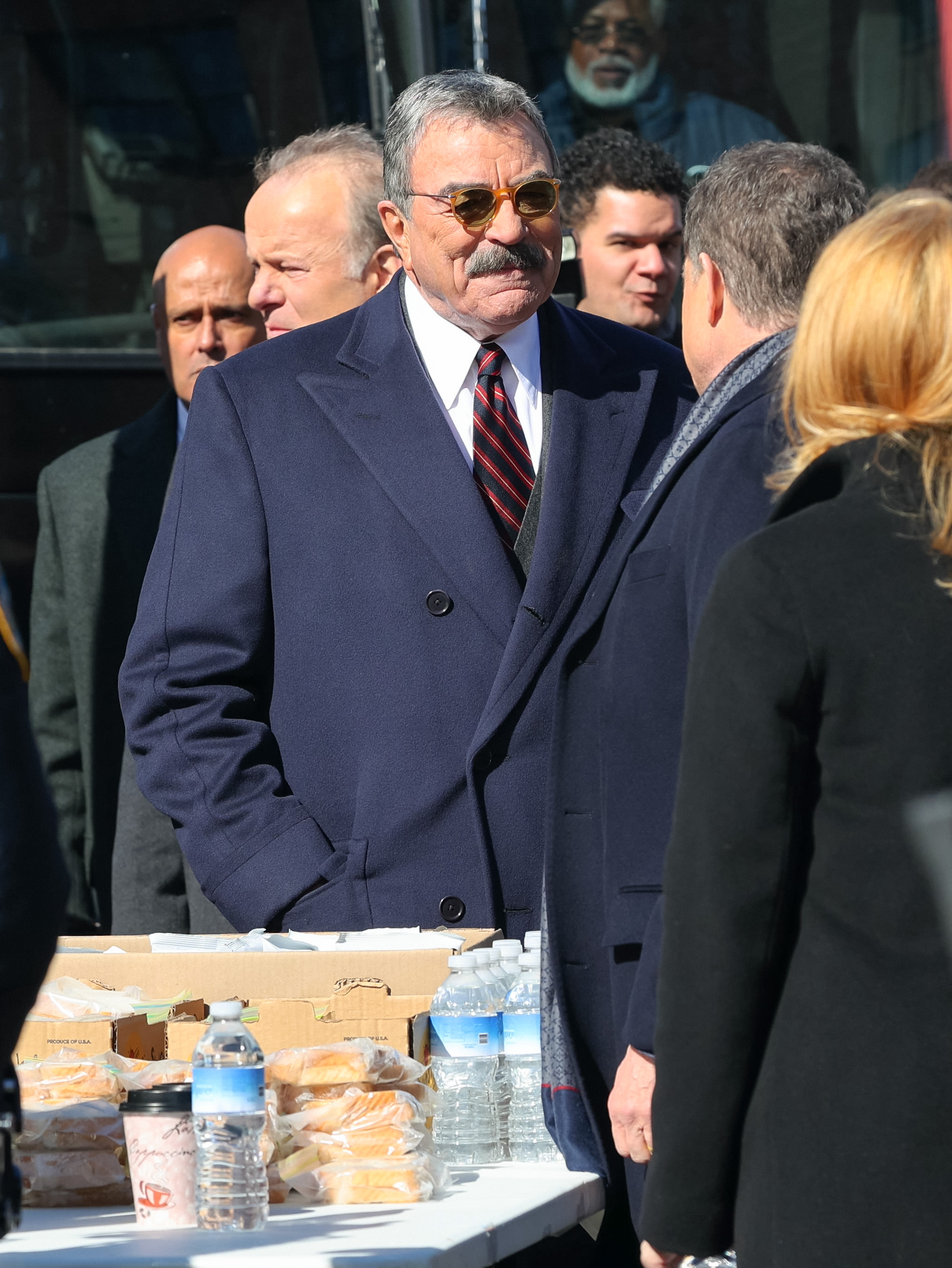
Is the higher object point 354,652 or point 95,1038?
point 354,652

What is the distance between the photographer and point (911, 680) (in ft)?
5.35

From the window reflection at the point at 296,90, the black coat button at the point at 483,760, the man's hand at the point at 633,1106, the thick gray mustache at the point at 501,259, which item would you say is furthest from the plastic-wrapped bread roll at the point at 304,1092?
the window reflection at the point at 296,90

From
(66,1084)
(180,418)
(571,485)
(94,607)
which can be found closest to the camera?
(66,1084)

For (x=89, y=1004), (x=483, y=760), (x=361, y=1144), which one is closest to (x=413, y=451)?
(x=483, y=760)

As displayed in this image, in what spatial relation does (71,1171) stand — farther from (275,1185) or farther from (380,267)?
(380,267)

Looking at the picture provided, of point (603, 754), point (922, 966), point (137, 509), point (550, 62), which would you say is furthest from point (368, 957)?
point (550, 62)

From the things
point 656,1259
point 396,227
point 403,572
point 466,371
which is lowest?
point 656,1259

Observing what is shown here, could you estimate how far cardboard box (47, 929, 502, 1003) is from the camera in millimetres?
2486

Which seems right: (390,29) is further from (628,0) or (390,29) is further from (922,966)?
(922,966)

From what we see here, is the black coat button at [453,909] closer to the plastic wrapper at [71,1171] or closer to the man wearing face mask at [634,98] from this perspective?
the plastic wrapper at [71,1171]

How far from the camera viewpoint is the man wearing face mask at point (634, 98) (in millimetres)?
5316

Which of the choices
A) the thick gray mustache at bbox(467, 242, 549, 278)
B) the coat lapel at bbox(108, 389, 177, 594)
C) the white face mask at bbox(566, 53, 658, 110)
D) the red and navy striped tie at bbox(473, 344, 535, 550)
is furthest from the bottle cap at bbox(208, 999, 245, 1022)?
the white face mask at bbox(566, 53, 658, 110)

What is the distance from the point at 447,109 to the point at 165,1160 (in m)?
1.89

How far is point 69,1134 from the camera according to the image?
208cm
